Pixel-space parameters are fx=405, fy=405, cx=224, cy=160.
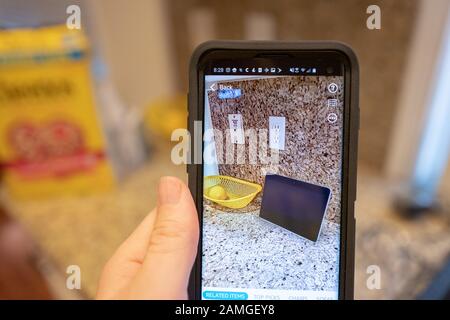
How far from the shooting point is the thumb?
278mm

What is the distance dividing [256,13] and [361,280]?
1.72 ft

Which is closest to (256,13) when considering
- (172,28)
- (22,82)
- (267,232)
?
(172,28)

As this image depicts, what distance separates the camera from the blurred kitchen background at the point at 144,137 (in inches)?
21.0

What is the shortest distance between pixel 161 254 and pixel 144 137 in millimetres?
555

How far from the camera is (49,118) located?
688 millimetres

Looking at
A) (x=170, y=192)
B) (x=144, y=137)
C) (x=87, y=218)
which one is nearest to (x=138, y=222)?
(x=170, y=192)

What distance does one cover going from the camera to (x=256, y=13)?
73cm

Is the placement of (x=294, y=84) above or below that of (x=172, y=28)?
below

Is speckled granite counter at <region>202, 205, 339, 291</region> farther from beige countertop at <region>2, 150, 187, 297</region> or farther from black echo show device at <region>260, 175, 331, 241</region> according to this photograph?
beige countertop at <region>2, 150, 187, 297</region>

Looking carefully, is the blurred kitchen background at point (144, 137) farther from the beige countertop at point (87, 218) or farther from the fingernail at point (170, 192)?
the fingernail at point (170, 192)

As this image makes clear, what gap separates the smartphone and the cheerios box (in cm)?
38

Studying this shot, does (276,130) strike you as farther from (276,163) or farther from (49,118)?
(49,118)

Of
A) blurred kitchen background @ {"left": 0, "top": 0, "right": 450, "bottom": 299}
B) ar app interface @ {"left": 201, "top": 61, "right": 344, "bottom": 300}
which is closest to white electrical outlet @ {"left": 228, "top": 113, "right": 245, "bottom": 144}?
ar app interface @ {"left": 201, "top": 61, "right": 344, "bottom": 300}

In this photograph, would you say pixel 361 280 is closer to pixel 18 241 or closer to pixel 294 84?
pixel 294 84
